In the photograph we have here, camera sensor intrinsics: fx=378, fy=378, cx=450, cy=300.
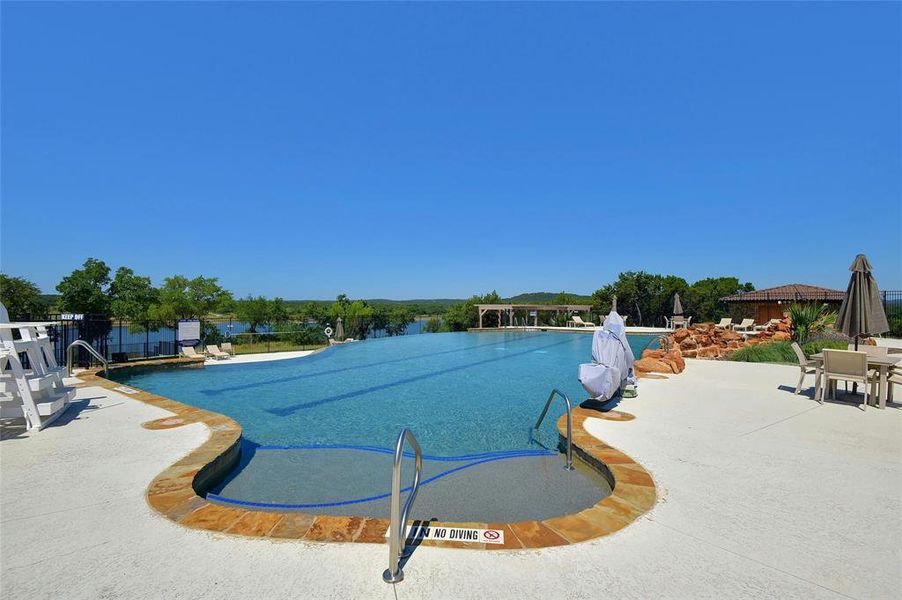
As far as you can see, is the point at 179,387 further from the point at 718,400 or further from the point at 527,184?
the point at 527,184

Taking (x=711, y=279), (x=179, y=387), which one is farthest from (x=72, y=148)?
(x=711, y=279)

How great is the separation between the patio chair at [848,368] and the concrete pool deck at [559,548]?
1603 mm

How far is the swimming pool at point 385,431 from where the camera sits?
3594mm

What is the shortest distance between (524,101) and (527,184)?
24.2 feet

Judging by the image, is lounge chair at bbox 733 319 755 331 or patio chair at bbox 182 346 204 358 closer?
patio chair at bbox 182 346 204 358

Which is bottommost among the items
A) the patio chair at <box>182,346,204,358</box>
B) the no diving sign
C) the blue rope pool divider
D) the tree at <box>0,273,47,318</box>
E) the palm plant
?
the blue rope pool divider

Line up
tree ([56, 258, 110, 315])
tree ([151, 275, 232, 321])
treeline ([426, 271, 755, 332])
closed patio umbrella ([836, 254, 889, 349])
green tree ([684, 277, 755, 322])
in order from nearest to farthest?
closed patio umbrella ([836, 254, 889, 349]) < tree ([56, 258, 110, 315]) < tree ([151, 275, 232, 321]) < green tree ([684, 277, 755, 322]) < treeline ([426, 271, 755, 332])

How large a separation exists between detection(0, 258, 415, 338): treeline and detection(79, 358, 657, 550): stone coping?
15.3 m

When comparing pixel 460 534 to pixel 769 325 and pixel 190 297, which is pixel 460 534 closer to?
pixel 769 325

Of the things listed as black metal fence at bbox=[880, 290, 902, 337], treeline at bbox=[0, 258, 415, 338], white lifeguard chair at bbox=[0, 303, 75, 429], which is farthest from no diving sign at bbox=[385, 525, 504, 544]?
black metal fence at bbox=[880, 290, 902, 337]

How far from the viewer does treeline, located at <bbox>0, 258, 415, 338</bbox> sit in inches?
726

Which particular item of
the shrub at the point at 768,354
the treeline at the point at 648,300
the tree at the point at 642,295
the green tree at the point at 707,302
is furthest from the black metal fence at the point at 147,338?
the green tree at the point at 707,302

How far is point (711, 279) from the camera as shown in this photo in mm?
33406

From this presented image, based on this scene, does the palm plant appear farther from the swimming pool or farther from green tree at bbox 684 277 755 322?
green tree at bbox 684 277 755 322
